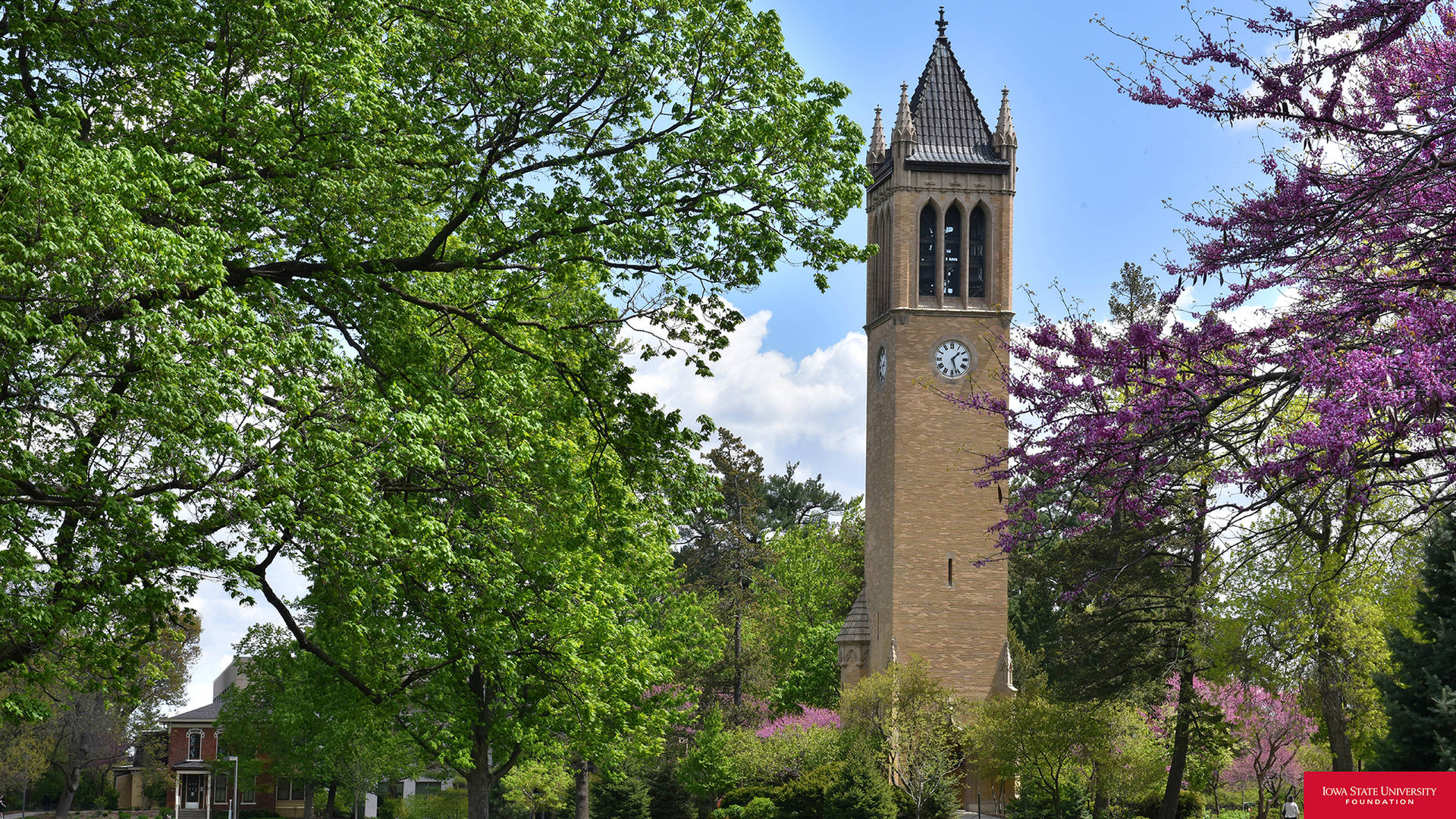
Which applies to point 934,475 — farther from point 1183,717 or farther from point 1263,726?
point 1183,717

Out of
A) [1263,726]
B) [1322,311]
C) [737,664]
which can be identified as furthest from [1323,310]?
[737,664]

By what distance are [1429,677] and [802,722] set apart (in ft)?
94.3

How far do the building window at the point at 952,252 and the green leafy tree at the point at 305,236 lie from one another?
32812 millimetres

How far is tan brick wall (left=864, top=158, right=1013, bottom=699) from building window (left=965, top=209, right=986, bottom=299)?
0.90ft

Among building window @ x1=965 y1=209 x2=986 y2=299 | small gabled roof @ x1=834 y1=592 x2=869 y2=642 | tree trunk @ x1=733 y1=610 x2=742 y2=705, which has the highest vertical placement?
building window @ x1=965 y1=209 x2=986 y2=299

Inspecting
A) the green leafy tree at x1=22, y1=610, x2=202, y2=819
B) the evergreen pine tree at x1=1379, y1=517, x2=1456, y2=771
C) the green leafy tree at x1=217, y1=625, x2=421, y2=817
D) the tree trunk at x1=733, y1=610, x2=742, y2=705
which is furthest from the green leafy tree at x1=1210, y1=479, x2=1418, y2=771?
the green leafy tree at x1=22, y1=610, x2=202, y2=819

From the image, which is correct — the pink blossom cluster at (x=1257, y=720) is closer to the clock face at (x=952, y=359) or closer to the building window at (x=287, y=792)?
the clock face at (x=952, y=359)

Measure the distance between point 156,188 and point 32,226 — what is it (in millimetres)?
1004

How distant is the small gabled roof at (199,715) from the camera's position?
71.6m

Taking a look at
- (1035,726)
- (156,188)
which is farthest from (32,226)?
(1035,726)

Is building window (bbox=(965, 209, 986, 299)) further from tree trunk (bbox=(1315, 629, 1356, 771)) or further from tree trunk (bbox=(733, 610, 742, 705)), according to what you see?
tree trunk (bbox=(1315, 629, 1356, 771))

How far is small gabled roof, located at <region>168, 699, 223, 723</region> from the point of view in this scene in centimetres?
7156

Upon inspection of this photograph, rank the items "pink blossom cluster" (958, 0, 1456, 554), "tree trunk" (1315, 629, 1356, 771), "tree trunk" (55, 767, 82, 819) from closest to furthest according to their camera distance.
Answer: "pink blossom cluster" (958, 0, 1456, 554) → "tree trunk" (1315, 629, 1356, 771) → "tree trunk" (55, 767, 82, 819)

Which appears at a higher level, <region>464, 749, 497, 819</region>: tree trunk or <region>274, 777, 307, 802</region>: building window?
<region>464, 749, 497, 819</region>: tree trunk
